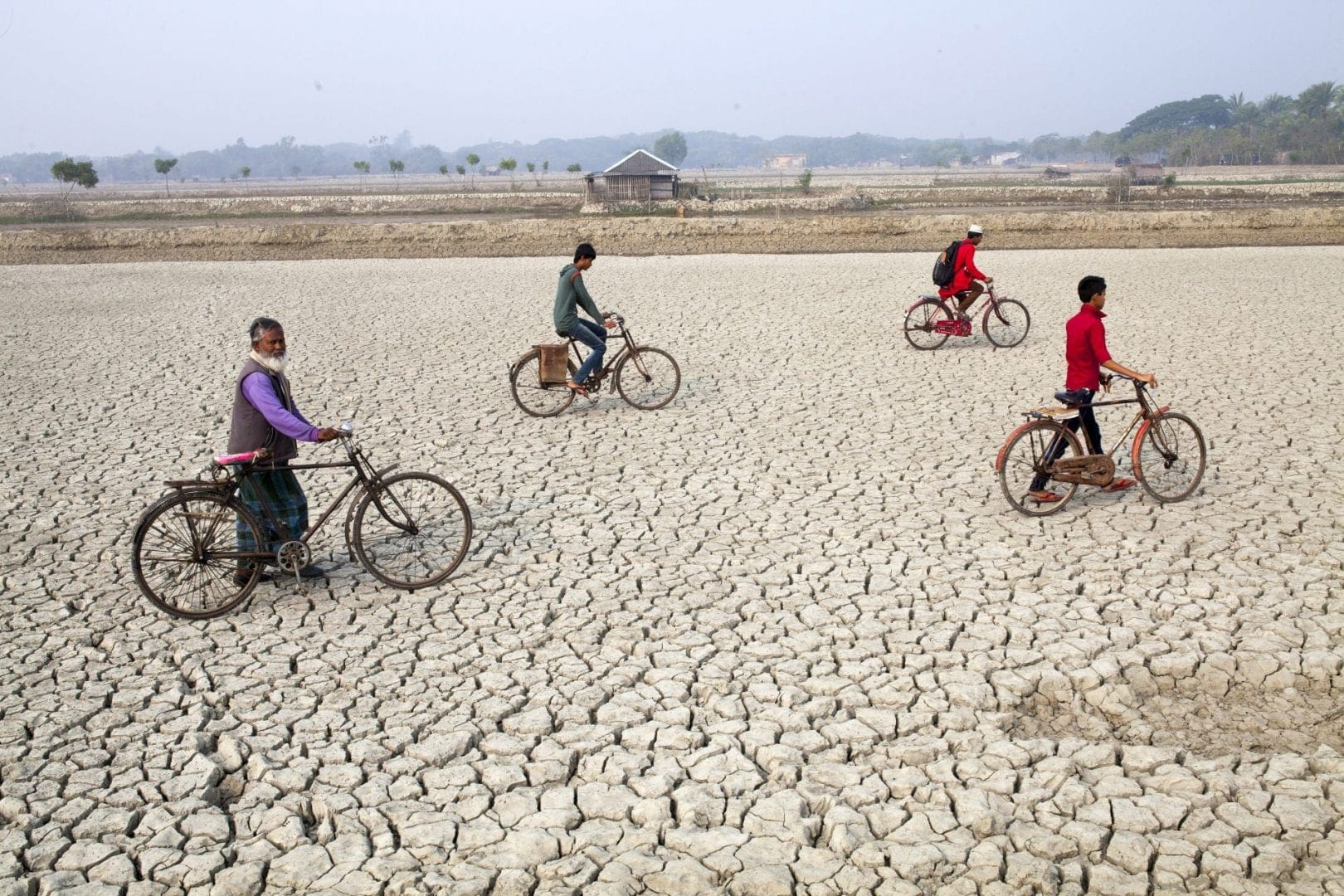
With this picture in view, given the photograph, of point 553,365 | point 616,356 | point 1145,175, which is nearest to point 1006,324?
point 616,356

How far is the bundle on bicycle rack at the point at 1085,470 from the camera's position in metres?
7.11

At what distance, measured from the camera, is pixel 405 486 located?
21.8ft

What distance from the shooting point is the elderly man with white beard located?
5.69 metres

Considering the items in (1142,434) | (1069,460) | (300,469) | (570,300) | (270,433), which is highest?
(570,300)

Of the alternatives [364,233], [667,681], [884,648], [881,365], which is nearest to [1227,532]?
[884,648]

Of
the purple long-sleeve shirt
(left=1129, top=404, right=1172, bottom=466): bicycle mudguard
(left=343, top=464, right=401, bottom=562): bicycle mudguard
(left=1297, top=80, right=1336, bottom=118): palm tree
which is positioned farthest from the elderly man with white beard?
(left=1297, top=80, right=1336, bottom=118): palm tree

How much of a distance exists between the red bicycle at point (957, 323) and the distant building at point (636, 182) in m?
37.2

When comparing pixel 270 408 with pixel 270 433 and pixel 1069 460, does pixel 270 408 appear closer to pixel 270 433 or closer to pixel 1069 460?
pixel 270 433

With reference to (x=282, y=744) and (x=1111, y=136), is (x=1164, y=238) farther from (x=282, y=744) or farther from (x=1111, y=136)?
(x=1111, y=136)

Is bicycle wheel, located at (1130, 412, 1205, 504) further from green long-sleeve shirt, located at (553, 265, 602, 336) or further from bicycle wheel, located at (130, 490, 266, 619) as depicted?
bicycle wheel, located at (130, 490, 266, 619)

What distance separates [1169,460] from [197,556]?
22.9 feet

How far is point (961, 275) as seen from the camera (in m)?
12.3

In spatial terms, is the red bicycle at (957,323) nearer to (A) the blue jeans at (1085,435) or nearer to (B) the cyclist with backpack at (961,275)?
(B) the cyclist with backpack at (961,275)

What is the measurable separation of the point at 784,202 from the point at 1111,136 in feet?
584
